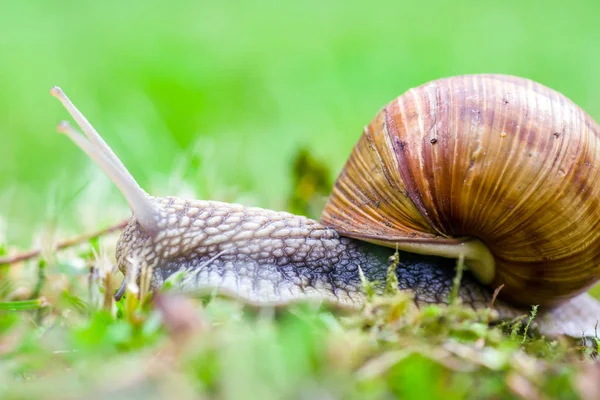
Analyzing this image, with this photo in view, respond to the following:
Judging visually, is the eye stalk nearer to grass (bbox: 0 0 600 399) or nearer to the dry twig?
grass (bbox: 0 0 600 399)

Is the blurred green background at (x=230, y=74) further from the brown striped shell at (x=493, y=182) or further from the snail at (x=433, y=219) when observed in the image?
the brown striped shell at (x=493, y=182)

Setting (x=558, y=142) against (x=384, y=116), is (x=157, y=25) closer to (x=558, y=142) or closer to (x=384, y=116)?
(x=384, y=116)

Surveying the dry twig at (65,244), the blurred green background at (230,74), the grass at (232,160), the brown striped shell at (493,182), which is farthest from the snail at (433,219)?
the blurred green background at (230,74)

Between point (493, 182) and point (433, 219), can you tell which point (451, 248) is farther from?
point (493, 182)

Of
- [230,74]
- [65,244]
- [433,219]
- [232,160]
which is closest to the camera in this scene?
[433,219]

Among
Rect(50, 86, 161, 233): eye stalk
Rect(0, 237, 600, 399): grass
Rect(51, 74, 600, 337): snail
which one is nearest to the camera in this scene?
Rect(0, 237, 600, 399): grass

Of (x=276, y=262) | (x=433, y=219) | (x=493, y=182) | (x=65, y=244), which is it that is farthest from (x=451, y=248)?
(x=65, y=244)

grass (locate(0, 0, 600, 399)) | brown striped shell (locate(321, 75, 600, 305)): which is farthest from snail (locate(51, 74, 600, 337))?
grass (locate(0, 0, 600, 399))
